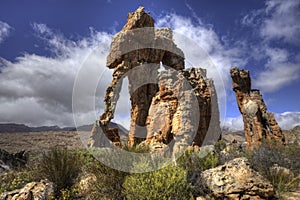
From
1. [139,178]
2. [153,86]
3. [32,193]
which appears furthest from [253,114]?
[32,193]

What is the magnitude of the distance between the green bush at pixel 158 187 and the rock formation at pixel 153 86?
17.4ft

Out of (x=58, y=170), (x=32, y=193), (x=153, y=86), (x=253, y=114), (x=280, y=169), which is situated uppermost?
(x=153, y=86)

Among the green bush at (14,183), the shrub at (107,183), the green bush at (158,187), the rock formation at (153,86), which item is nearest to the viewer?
the green bush at (158,187)

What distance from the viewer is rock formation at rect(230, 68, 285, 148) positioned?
15281mm

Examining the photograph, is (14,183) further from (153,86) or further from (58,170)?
(153,86)

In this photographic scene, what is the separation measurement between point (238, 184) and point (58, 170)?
4511mm

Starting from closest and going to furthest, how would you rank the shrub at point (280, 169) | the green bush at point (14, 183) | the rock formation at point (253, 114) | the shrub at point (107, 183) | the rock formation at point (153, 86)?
the shrub at point (107, 183)
the shrub at point (280, 169)
the green bush at point (14, 183)
the rock formation at point (153, 86)
the rock formation at point (253, 114)

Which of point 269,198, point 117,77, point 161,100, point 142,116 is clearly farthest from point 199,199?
point 117,77

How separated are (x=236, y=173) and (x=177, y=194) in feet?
4.69

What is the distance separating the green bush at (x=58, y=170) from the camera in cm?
599

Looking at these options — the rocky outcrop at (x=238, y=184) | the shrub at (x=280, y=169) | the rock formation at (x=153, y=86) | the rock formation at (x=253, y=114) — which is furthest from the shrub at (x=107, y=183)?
the rock formation at (x=253, y=114)

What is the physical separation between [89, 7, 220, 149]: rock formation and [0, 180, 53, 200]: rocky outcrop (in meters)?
5.59

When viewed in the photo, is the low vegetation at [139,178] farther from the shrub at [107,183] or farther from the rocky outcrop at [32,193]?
the rocky outcrop at [32,193]

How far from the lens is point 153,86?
17203mm
